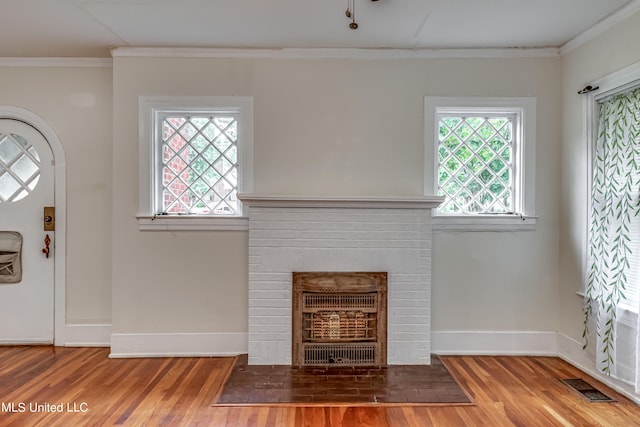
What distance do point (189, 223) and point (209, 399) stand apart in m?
1.28

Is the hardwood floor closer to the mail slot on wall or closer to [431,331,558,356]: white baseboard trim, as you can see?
[431,331,558,356]: white baseboard trim

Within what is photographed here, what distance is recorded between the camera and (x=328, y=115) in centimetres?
299

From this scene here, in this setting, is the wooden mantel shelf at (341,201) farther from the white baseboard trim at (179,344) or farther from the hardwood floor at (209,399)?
the hardwood floor at (209,399)

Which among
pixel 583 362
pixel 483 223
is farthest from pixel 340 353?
Answer: pixel 583 362

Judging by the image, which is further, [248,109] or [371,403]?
[248,109]

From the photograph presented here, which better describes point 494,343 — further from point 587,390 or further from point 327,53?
point 327,53

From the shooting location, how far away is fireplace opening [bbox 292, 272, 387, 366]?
2.81 m

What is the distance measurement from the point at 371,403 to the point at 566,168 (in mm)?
2227

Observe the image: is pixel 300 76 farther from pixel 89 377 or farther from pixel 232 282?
pixel 89 377

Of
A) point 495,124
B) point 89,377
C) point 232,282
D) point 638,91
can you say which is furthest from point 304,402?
point 638,91

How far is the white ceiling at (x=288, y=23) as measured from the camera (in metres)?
2.31

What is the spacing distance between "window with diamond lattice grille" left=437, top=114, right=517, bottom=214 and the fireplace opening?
92cm

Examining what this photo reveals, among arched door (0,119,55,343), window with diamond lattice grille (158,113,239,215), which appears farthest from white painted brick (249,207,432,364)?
arched door (0,119,55,343)

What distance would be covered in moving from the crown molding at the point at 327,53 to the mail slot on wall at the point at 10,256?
67.0 inches
